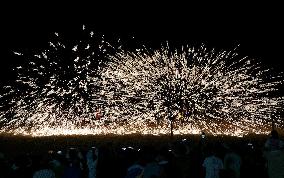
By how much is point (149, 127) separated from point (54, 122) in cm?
895

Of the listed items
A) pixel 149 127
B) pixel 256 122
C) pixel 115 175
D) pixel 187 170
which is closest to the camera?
pixel 187 170

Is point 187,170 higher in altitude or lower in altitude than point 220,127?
lower

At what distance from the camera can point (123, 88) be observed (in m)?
35.8

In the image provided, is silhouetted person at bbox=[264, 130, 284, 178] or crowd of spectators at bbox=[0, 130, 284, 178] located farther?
silhouetted person at bbox=[264, 130, 284, 178]

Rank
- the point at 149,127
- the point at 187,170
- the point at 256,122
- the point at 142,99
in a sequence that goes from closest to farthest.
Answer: the point at 187,170 → the point at 142,99 → the point at 149,127 → the point at 256,122

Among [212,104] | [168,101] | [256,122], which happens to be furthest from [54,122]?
[256,122]

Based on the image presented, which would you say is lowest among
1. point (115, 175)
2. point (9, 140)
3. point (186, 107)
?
point (115, 175)

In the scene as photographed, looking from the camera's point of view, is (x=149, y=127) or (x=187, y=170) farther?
(x=149, y=127)

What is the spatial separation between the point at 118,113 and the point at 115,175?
21394 millimetres

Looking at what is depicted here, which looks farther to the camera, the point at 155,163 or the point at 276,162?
the point at 276,162

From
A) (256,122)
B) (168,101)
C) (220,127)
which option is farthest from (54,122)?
(256,122)

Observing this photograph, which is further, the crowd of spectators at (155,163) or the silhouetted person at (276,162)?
the silhouetted person at (276,162)

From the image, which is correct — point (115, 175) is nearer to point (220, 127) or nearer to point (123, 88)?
point (123, 88)

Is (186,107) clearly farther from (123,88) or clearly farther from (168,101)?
(123,88)
